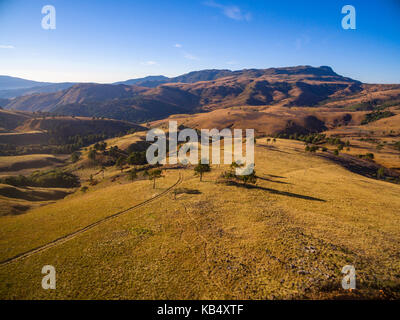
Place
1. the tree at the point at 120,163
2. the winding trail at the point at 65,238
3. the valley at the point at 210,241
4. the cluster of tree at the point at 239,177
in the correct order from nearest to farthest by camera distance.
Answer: the valley at the point at 210,241, the winding trail at the point at 65,238, the cluster of tree at the point at 239,177, the tree at the point at 120,163

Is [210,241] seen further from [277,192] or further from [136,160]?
[136,160]

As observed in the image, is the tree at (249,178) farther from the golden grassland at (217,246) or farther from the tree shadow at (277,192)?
the golden grassland at (217,246)

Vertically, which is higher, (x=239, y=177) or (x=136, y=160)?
(x=136, y=160)

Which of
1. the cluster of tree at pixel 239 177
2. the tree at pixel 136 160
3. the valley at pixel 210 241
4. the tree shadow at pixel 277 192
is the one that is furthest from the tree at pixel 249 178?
the tree at pixel 136 160

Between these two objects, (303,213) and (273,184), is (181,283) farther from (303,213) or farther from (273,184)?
(273,184)

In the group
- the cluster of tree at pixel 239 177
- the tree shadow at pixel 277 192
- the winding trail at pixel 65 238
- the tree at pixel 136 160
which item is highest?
the tree at pixel 136 160

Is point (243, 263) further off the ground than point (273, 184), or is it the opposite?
point (273, 184)

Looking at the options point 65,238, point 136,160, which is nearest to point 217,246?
point 65,238
